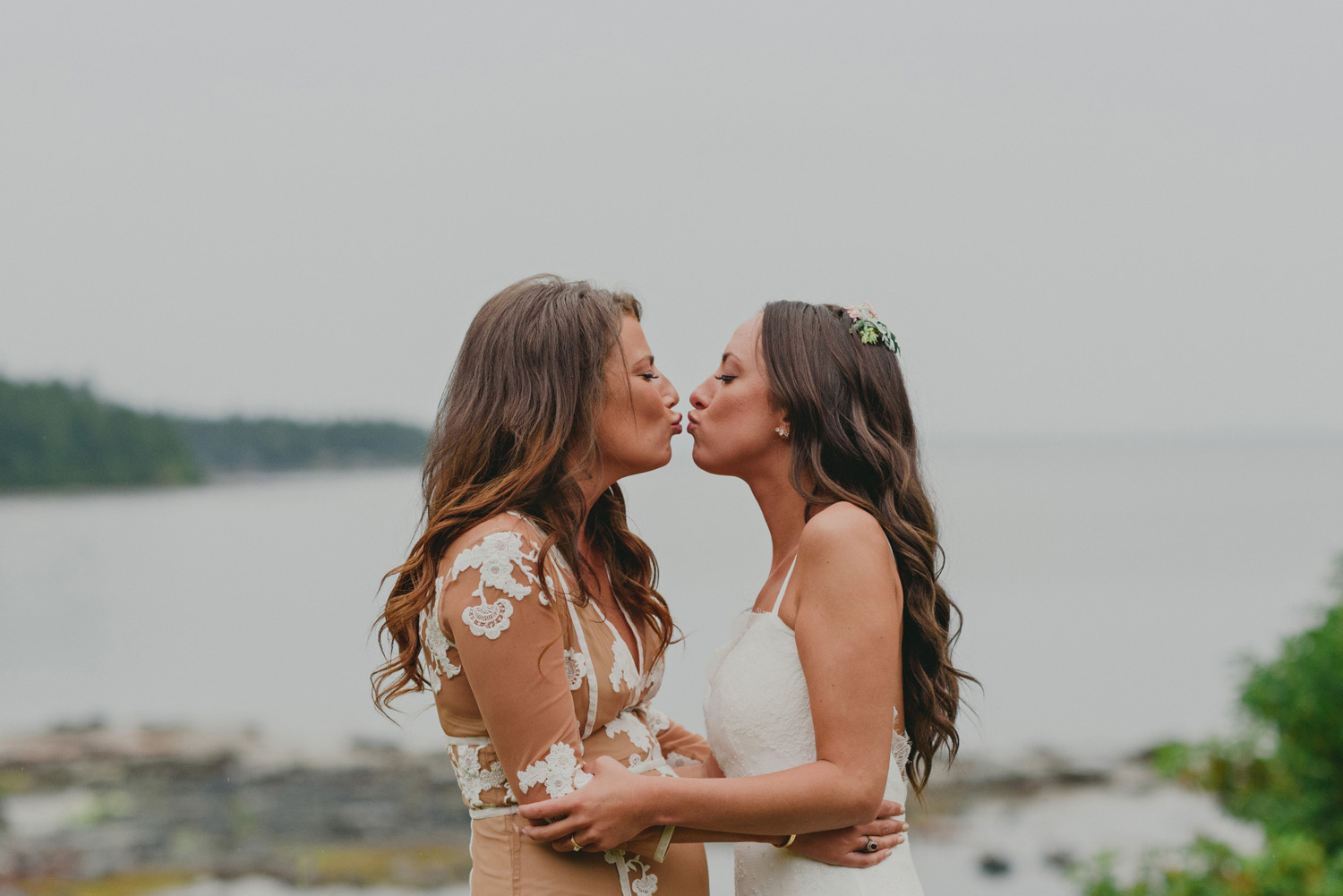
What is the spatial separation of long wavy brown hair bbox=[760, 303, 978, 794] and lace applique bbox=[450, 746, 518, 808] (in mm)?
991

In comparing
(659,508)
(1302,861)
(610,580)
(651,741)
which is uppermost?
(610,580)

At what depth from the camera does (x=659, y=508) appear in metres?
13.5

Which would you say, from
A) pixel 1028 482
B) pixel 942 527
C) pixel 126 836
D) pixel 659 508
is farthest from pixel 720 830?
pixel 1028 482

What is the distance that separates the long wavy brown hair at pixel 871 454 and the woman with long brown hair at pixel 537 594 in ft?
1.04

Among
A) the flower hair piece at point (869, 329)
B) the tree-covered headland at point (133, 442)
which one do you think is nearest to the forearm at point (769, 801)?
the flower hair piece at point (869, 329)

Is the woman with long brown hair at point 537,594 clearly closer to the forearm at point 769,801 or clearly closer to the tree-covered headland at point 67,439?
the forearm at point 769,801

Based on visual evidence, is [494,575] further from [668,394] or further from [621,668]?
[668,394]

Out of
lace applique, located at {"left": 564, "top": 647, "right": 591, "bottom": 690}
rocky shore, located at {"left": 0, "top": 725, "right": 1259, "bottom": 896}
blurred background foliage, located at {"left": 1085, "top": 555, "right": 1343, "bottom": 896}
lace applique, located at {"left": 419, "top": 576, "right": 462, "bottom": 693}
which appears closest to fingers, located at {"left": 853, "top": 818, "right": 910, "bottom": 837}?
lace applique, located at {"left": 564, "top": 647, "right": 591, "bottom": 690}

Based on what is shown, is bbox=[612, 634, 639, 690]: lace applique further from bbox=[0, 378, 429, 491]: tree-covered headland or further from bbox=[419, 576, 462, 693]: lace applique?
bbox=[0, 378, 429, 491]: tree-covered headland

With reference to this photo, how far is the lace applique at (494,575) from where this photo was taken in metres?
2.20

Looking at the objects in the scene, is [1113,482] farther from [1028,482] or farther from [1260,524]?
[1260,524]

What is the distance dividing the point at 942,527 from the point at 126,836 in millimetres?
9547

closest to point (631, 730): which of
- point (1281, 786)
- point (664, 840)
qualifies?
point (664, 840)

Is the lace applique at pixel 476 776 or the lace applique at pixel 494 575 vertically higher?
the lace applique at pixel 494 575
